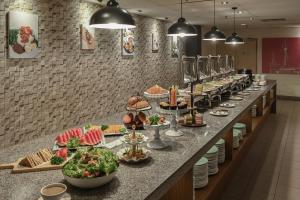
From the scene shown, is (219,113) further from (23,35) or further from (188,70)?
Result: (23,35)

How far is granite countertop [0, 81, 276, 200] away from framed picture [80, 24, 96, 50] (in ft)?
10.5

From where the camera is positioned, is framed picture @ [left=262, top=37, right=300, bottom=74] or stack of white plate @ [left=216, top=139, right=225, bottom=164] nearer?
stack of white plate @ [left=216, top=139, right=225, bottom=164]

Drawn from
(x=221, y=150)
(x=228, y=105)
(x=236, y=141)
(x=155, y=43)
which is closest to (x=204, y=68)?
(x=228, y=105)

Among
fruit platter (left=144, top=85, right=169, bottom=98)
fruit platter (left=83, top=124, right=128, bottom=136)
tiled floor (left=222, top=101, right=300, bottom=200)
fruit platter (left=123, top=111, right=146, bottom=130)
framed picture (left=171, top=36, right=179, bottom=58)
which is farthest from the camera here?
framed picture (left=171, top=36, right=179, bottom=58)

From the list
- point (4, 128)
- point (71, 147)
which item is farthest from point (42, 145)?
point (4, 128)

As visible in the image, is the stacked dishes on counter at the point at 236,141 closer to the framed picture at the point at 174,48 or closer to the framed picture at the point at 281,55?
the framed picture at the point at 174,48

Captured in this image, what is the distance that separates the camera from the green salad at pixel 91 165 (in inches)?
58.6

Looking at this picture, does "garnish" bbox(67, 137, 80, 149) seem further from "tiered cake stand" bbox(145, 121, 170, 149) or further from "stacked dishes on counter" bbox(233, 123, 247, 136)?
"stacked dishes on counter" bbox(233, 123, 247, 136)

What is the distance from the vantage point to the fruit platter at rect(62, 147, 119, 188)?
1.47 metres

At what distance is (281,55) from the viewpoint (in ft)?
35.4

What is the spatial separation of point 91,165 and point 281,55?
10.7 m

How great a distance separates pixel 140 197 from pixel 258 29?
1089cm

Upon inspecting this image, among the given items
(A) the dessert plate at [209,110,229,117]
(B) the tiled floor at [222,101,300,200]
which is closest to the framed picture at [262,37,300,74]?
(B) the tiled floor at [222,101,300,200]

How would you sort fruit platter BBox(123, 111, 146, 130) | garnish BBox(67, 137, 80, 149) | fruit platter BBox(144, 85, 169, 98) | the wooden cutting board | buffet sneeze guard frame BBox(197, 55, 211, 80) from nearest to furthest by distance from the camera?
1. the wooden cutting board
2. garnish BBox(67, 137, 80, 149)
3. fruit platter BBox(123, 111, 146, 130)
4. fruit platter BBox(144, 85, 169, 98)
5. buffet sneeze guard frame BBox(197, 55, 211, 80)
